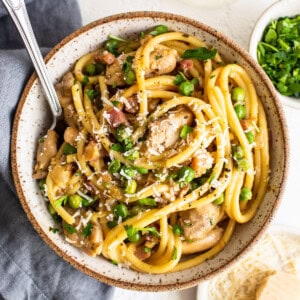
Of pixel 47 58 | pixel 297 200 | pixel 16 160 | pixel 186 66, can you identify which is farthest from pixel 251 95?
pixel 16 160

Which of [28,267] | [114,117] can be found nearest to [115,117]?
[114,117]

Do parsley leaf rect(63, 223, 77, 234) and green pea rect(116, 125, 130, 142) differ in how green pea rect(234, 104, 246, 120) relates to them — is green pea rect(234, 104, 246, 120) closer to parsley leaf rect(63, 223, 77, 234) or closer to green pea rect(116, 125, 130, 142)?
green pea rect(116, 125, 130, 142)

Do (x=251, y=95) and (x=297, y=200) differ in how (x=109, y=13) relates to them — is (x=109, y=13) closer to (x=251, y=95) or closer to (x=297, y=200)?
(x=251, y=95)

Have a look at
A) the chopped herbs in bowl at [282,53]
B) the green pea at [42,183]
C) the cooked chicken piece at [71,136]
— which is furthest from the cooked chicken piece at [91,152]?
the chopped herbs in bowl at [282,53]

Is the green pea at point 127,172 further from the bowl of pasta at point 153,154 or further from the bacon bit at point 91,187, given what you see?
the bacon bit at point 91,187

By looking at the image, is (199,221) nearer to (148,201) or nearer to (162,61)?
(148,201)
